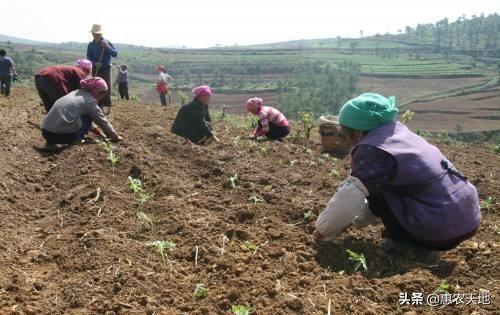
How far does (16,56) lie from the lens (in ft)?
188

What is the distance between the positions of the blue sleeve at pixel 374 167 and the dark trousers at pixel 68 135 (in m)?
4.32

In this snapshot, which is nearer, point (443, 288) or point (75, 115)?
point (443, 288)

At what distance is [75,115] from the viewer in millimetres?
5926

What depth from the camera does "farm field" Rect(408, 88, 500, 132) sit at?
36.2 meters


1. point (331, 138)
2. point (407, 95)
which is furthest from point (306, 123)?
point (407, 95)

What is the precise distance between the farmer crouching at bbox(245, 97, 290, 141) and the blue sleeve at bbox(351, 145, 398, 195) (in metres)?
5.09

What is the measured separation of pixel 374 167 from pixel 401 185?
8.6 inches

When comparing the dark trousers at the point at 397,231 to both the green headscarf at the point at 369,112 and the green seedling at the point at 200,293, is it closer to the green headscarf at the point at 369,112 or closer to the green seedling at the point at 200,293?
the green headscarf at the point at 369,112

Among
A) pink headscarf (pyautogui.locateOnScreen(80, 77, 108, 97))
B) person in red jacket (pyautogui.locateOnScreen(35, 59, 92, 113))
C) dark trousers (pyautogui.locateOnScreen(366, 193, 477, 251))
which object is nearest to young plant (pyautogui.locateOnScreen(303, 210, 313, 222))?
dark trousers (pyautogui.locateOnScreen(366, 193, 477, 251))

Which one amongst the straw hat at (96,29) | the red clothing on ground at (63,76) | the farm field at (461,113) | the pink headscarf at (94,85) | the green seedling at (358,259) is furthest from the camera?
the farm field at (461,113)

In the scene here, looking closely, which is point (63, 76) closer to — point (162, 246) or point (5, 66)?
point (162, 246)

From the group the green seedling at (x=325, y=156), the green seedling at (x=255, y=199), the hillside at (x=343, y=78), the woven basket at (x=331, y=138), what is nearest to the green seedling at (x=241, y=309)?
the green seedling at (x=255, y=199)

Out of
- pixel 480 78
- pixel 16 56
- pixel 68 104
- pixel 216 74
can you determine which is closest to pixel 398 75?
pixel 480 78

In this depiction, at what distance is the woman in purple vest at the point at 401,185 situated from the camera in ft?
9.37
